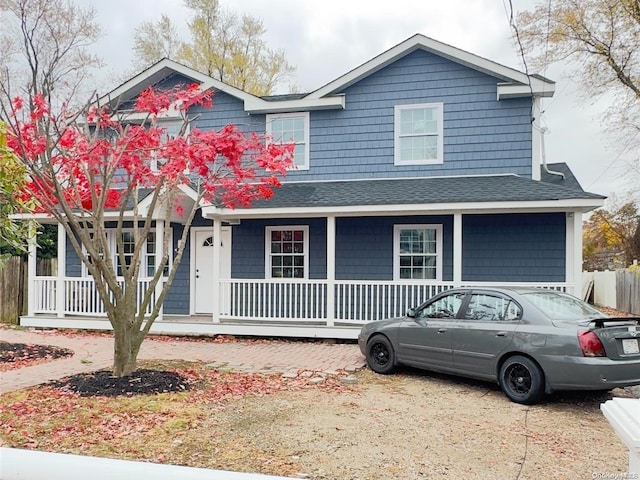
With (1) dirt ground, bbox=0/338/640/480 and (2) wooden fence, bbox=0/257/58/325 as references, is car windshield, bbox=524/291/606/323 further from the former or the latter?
(2) wooden fence, bbox=0/257/58/325

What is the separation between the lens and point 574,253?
37.2 ft

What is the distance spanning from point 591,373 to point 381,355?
341cm

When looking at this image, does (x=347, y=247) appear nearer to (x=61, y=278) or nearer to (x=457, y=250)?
(x=457, y=250)

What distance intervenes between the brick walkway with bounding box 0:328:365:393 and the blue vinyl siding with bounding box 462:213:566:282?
3.93m

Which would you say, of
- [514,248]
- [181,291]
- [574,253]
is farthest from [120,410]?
[514,248]

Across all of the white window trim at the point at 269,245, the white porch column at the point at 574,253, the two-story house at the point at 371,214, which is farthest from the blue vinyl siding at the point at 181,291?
the white porch column at the point at 574,253

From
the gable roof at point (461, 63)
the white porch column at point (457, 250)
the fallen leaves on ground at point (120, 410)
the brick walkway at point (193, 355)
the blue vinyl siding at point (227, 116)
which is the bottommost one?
the brick walkway at point (193, 355)

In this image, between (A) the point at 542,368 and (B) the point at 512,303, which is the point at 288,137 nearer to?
(B) the point at 512,303

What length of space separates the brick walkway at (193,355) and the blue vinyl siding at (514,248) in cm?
393

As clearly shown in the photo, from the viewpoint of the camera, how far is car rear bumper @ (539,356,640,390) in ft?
20.3

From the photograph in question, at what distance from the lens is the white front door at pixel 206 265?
14.5m

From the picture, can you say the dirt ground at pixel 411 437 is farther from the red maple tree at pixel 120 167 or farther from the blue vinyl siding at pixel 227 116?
the blue vinyl siding at pixel 227 116

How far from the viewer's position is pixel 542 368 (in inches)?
260

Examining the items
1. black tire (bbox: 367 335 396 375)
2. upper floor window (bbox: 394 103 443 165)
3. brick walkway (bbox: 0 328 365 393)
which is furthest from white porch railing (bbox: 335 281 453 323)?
upper floor window (bbox: 394 103 443 165)
